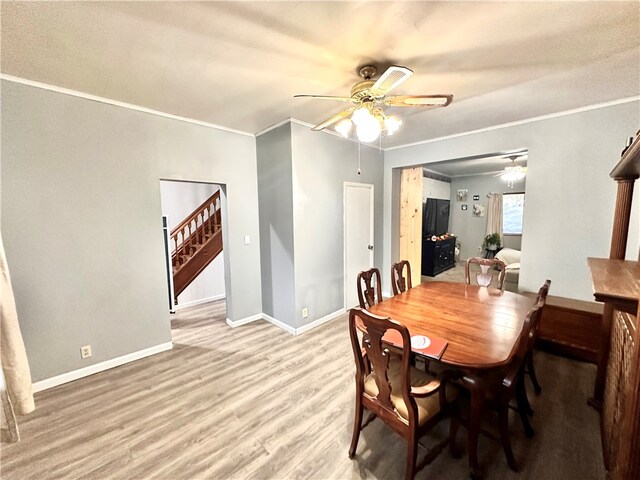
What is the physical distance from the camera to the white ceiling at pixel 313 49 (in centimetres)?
146

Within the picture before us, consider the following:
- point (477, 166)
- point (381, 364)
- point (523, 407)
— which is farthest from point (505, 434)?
point (477, 166)

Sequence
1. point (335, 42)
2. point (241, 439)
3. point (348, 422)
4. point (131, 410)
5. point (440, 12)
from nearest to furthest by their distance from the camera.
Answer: point (440, 12) → point (335, 42) → point (241, 439) → point (348, 422) → point (131, 410)

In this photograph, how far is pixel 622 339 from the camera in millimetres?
1446

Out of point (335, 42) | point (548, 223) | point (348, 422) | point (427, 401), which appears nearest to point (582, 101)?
point (548, 223)

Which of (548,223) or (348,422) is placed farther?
(548,223)

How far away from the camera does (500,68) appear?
2.05 meters

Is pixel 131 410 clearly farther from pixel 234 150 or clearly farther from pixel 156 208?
pixel 234 150

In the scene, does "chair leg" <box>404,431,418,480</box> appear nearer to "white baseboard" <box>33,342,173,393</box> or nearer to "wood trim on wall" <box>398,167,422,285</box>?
"white baseboard" <box>33,342,173,393</box>

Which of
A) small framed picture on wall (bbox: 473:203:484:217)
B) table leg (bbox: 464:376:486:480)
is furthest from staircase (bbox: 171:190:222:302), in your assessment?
small framed picture on wall (bbox: 473:203:484:217)

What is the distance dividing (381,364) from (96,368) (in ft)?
9.53

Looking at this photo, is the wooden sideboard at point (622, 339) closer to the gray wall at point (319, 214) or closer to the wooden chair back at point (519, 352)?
the wooden chair back at point (519, 352)

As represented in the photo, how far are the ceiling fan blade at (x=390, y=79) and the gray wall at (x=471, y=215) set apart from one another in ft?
23.1

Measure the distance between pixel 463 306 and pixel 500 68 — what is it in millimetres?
1921

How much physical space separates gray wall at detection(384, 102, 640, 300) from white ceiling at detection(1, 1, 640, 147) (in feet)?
1.05
